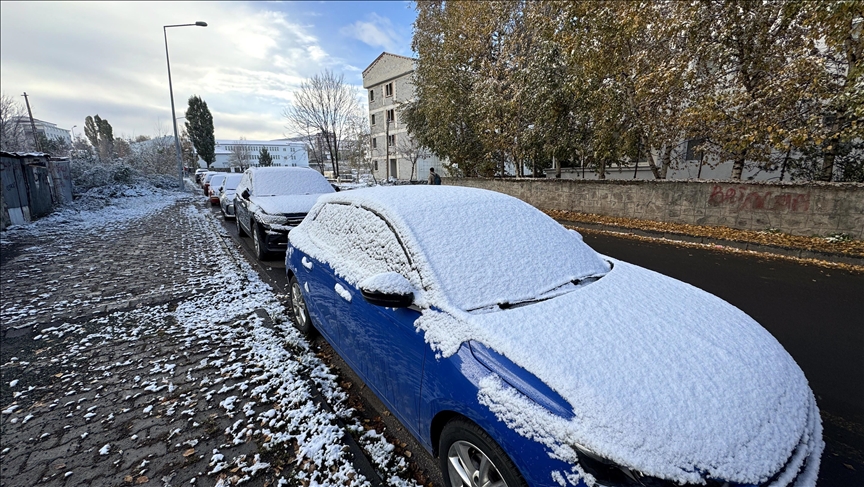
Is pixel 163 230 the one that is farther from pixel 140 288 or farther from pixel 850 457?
pixel 850 457

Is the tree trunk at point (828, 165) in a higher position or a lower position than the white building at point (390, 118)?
lower

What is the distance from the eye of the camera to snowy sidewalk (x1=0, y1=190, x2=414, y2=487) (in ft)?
7.46

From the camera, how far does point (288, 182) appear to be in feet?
26.2

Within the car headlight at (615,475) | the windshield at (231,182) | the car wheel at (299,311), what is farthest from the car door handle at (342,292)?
the windshield at (231,182)

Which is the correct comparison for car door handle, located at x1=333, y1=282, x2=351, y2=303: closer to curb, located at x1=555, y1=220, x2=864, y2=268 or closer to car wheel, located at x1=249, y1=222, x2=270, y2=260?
car wheel, located at x1=249, y1=222, x2=270, y2=260

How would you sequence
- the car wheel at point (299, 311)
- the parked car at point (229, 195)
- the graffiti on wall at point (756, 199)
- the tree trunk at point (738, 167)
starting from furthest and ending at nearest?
the parked car at point (229, 195) → the tree trunk at point (738, 167) → the graffiti on wall at point (756, 199) → the car wheel at point (299, 311)

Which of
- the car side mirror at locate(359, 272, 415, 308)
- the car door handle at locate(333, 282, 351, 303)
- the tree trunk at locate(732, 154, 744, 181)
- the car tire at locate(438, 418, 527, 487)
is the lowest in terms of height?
the car tire at locate(438, 418, 527, 487)

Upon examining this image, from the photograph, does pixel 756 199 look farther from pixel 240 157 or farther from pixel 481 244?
pixel 240 157

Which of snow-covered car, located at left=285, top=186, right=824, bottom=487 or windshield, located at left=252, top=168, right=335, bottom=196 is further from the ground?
windshield, located at left=252, top=168, right=335, bottom=196

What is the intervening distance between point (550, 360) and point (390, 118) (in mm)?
39748

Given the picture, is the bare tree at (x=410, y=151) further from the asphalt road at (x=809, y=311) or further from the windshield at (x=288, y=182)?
the asphalt road at (x=809, y=311)

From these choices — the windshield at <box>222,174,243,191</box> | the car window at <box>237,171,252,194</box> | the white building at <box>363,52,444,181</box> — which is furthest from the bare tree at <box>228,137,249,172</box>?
the car window at <box>237,171,252,194</box>

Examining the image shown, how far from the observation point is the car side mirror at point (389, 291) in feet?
6.60

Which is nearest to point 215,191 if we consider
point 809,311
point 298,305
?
point 298,305
